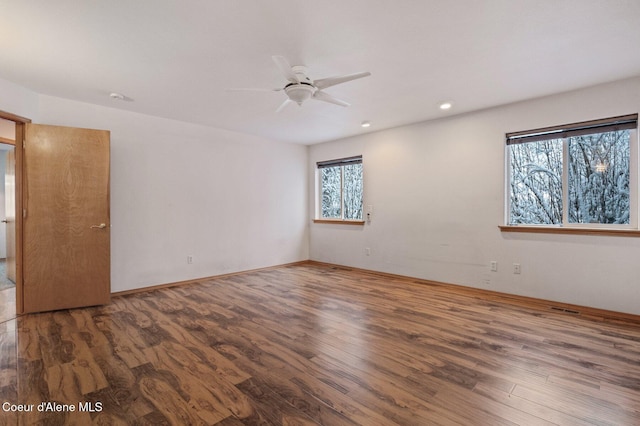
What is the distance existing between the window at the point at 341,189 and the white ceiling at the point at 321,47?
2.01 metres

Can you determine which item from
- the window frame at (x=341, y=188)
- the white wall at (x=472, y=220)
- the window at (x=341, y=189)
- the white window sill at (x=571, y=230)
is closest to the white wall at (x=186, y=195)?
the window frame at (x=341, y=188)

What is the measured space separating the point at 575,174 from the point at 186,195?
5.10m

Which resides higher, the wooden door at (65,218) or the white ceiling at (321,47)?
the white ceiling at (321,47)

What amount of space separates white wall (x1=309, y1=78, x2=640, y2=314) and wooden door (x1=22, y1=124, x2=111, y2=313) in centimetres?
370

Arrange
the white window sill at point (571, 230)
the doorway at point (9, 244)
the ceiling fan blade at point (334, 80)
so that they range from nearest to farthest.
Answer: the ceiling fan blade at point (334, 80) < the white window sill at point (571, 230) < the doorway at point (9, 244)

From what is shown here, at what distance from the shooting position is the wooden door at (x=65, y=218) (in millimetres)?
3205

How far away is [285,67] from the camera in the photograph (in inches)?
88.2

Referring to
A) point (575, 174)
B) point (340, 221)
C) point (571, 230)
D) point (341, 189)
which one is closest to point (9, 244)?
point (340, 221)

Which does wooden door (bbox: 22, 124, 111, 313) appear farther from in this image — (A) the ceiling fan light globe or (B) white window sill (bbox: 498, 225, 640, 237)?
(B) white window sill (bbox: 498, 225, 640, 237)

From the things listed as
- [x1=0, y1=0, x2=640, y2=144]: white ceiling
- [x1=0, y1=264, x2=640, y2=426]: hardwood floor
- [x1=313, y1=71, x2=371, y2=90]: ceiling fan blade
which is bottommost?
[x1=0, y1=264, x2=640, y2=426]: hardwood floor

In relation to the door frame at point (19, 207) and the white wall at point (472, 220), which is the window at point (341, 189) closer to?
the white wall at point (472, 220)

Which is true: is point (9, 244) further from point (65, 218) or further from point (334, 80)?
point (334, 80)

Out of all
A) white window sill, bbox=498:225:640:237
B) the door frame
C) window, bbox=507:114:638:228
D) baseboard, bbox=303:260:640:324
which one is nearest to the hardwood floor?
baseboard, bbox=303:260:640:324

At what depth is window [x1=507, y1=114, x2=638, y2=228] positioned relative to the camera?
308 cm
